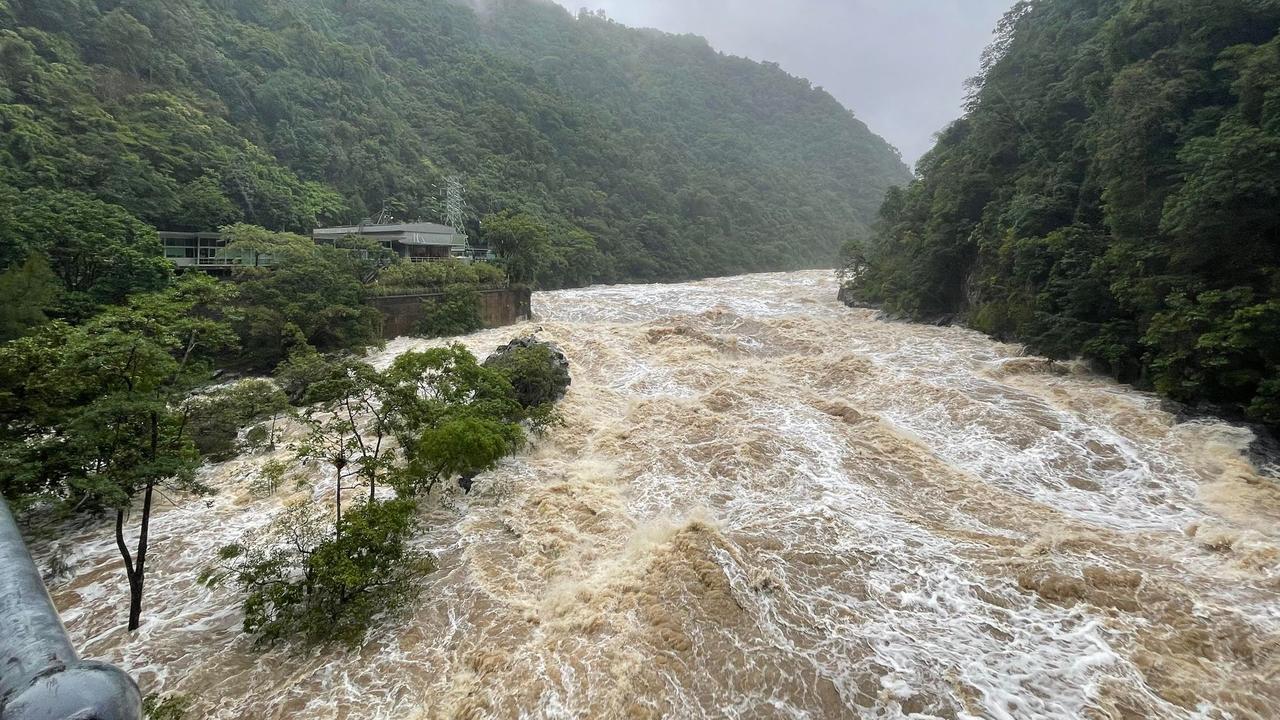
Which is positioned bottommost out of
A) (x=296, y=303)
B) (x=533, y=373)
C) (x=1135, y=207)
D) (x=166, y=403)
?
(x=533, y=373)

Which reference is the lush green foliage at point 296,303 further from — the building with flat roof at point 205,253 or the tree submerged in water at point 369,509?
the tree submerged in water at point 369,509

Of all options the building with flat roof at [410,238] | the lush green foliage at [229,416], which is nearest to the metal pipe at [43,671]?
the lush green foliage at [229,416]

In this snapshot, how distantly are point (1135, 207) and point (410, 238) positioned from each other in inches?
1195

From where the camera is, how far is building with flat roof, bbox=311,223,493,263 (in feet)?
96.2

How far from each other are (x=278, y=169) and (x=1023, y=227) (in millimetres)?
37635

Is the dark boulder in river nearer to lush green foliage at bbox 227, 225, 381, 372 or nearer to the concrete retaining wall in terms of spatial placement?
lush green foliage at bbox 227, 225, 381, 372

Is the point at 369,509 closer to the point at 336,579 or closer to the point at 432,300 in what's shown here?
the point at 336,579

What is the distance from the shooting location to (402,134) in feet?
141

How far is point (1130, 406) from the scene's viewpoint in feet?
40.8

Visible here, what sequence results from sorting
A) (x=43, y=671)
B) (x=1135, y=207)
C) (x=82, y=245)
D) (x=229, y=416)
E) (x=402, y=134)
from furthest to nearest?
(x=402, y=134), (x=82, y=245), (x=1135, y=207), (x=229, y=416), (x=43, y=671)

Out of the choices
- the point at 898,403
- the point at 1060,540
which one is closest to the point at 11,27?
the point at 898,403

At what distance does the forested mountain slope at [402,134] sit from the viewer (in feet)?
75.1

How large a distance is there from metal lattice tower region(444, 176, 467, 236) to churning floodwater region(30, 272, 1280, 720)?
29336 mm

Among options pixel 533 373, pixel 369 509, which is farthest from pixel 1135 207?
pixel 369 509
